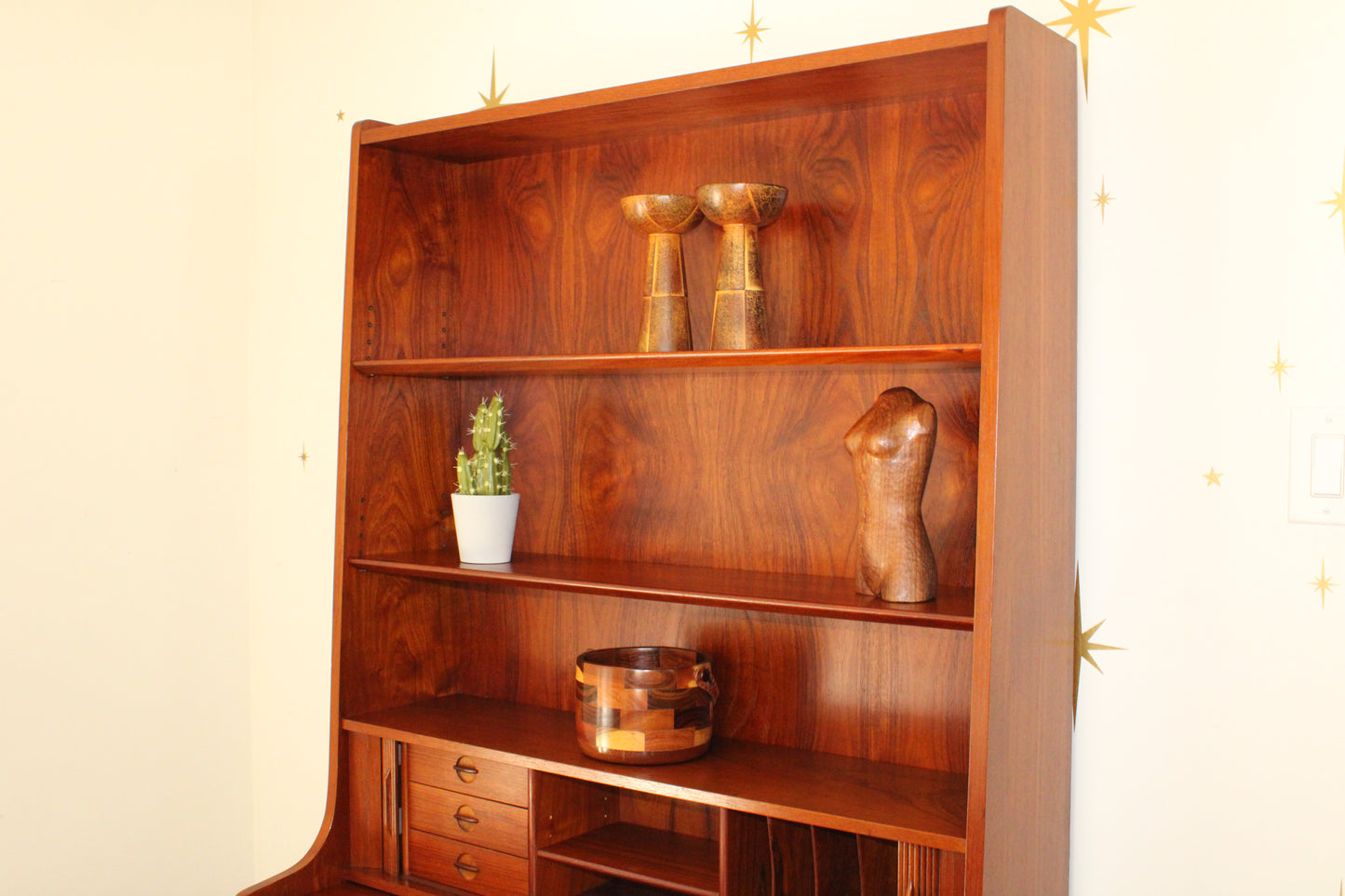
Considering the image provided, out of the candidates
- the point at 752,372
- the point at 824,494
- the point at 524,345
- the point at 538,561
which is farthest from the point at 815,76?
the point at 538,561

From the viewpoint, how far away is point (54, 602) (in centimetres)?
212

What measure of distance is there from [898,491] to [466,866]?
92cm

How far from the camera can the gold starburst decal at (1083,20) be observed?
1.58m

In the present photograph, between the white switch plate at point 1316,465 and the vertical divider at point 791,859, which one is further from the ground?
the white switch plate at point 1316,465

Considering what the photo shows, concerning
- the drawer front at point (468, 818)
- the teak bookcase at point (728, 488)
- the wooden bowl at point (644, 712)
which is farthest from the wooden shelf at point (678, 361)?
the drawer front at point (468, 818)

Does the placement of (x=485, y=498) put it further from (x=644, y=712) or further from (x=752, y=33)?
(x=752, y=33)

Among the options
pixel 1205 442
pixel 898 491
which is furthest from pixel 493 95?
pixel 1205 442

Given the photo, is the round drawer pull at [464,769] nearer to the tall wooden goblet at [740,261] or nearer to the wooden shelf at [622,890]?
the wooden shelf at [622,890]

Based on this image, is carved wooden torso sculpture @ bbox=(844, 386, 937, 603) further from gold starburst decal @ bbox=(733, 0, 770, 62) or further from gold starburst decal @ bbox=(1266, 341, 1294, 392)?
gold starburst decal @ bbox=(733, 0, 770, 62)

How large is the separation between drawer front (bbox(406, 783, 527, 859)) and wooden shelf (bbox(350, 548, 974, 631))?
35 cm

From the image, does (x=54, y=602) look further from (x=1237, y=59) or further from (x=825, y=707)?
(x=1237, y=59)

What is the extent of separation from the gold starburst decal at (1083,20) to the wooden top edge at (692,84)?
0.55ft

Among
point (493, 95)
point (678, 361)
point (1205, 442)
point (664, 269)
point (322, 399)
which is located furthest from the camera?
point (322, 399)

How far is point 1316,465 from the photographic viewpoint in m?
1.45
